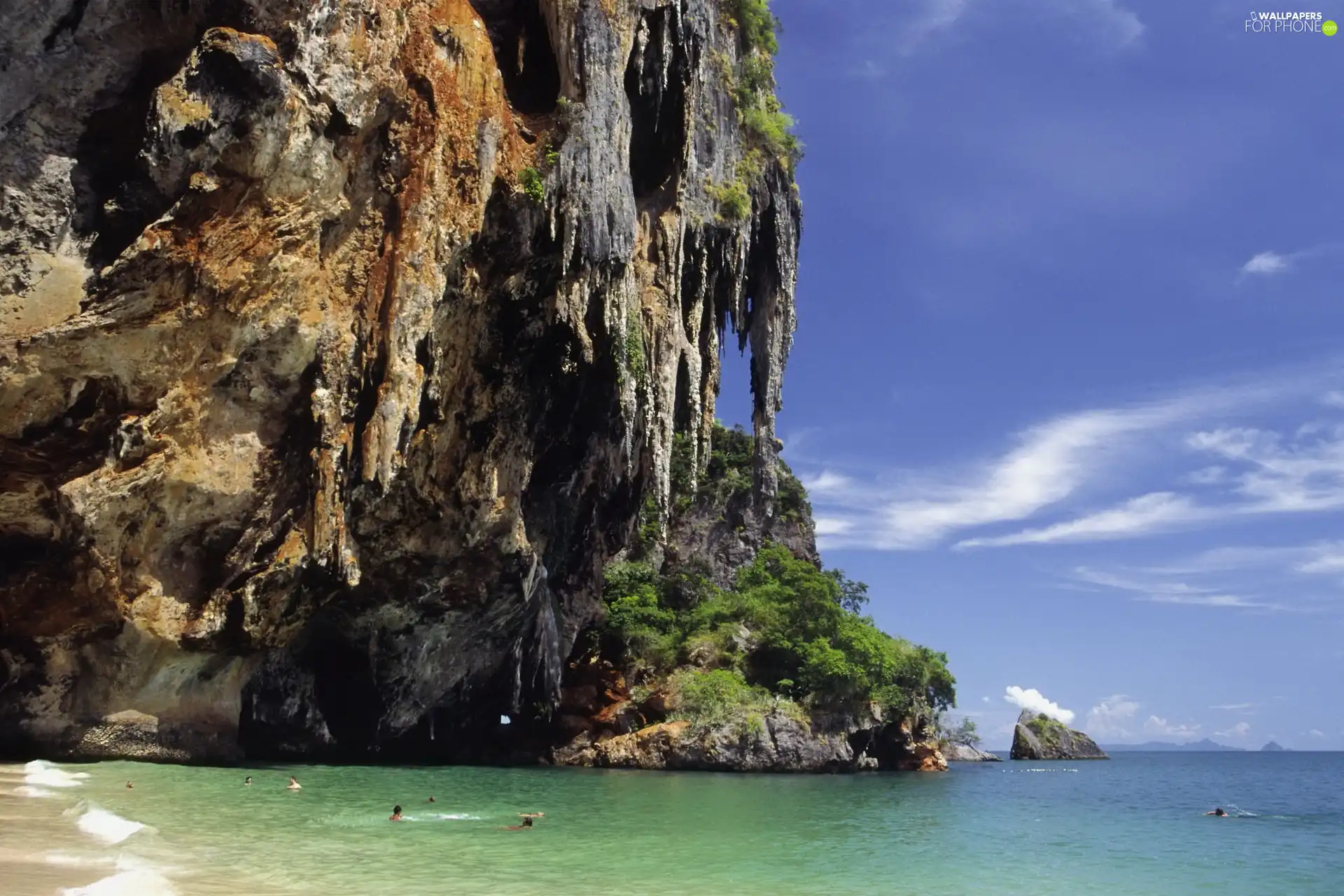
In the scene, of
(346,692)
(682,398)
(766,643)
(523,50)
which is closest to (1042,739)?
(766,643)

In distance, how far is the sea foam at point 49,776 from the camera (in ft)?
42.9

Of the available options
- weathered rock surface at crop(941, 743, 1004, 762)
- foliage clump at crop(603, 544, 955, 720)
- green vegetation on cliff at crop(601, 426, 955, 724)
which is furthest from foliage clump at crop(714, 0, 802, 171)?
weathered rock surface at crop(941, 743, 1004, 762)

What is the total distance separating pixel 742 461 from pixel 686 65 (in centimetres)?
2356

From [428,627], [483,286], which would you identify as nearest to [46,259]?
[483,286]

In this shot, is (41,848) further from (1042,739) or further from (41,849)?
(1042,739)

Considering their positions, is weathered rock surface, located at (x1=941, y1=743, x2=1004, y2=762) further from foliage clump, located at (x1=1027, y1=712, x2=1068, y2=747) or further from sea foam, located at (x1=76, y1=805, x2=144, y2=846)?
sea foam, located at (x1=76, y1=805, x2=144, y2=846)

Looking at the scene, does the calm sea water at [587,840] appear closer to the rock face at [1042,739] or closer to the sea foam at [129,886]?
the sea foam at [129,886]

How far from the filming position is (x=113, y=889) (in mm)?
6637

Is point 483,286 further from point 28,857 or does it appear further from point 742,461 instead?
point 742,461

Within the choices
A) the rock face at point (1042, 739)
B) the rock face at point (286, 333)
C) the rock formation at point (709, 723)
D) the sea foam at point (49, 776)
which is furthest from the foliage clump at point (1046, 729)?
the sea foam at point (49, 776)

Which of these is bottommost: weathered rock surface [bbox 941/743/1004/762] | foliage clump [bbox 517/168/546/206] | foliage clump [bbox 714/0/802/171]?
weathered rock surface [bbox 941/743/1004/762]

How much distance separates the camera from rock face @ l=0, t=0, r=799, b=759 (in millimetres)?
16094

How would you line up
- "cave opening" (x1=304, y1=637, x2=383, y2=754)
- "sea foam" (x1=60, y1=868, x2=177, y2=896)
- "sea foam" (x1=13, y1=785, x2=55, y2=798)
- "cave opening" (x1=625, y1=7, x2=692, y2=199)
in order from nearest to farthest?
"sea foam" (x1=60, y1=868, x2=177, y2=896) → "sea foam" (x1=13, y1=785, x2=55, y2=798) → "cave opening" (x1=304, y1=637, x2=383, y2=754) → "cave opening" (x1=625, y1=7, x2=692, y2=199)

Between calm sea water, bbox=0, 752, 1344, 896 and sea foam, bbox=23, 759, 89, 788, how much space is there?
0.10 metres
